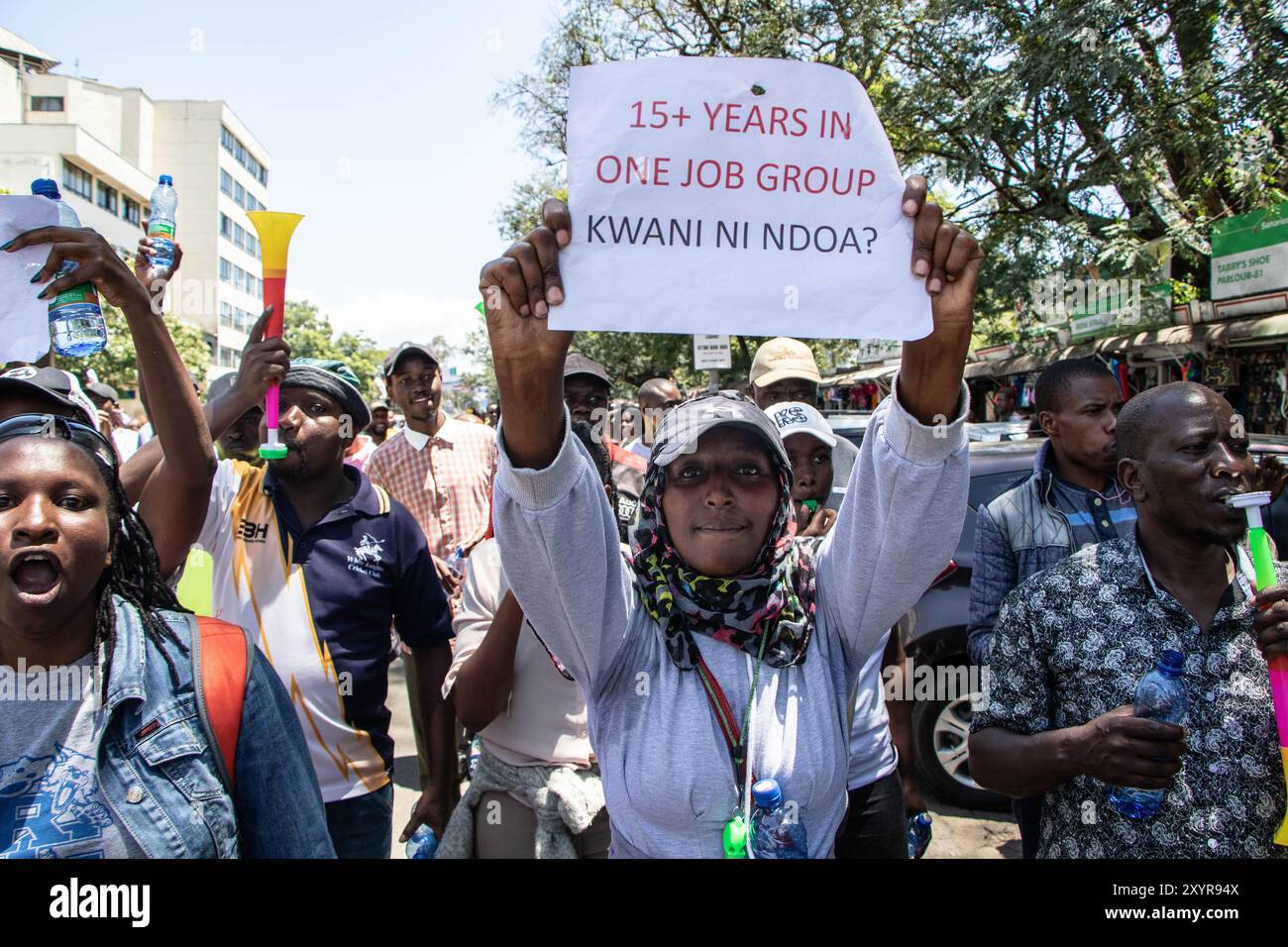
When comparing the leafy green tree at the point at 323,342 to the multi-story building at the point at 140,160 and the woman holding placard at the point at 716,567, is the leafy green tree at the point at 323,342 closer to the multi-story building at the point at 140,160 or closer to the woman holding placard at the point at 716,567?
the multi-story building at the point at 140,160

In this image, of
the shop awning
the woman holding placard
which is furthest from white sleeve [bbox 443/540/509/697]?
the shop awning

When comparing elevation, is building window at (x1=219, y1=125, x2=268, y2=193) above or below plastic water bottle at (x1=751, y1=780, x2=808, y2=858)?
above

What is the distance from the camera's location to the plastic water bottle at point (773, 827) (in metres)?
1.60

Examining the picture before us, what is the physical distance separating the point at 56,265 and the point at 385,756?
5.41 ft

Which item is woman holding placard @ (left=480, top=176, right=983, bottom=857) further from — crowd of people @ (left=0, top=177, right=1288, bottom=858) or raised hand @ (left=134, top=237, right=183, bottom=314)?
raised hand @ (left=134, top=237, right=183, bottom=314)

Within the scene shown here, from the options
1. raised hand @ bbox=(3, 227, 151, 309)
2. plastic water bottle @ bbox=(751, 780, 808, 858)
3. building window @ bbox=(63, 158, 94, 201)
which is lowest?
plastic water bottle @ bbox=(751, 780, 808, 858)

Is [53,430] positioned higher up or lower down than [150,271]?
lower down

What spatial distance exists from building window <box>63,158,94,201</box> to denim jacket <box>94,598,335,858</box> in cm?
4144

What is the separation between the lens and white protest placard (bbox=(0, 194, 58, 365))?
1.82 meters

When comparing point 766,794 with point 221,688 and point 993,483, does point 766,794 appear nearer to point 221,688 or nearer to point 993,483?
point 221,688

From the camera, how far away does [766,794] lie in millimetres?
1619

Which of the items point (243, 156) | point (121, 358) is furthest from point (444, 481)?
point (243, 156)

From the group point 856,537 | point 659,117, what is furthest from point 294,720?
point 659,117

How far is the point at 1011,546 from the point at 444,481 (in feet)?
9.94
